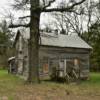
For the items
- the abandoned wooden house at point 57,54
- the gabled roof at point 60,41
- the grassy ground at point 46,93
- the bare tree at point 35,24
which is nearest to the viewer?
the grassy ground at point 46,93

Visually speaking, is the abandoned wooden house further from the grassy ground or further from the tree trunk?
the grassy ground

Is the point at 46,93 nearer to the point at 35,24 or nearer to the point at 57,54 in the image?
the point at 35,24

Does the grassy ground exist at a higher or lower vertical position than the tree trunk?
lower

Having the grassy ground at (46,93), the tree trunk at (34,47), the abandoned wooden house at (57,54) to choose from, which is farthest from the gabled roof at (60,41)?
the grassy ground at (46,93)

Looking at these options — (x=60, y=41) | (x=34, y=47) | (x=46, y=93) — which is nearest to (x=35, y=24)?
(x=34, y=47)

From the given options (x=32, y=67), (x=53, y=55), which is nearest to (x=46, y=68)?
(x=53, y=55)

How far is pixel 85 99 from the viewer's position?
43.0ft

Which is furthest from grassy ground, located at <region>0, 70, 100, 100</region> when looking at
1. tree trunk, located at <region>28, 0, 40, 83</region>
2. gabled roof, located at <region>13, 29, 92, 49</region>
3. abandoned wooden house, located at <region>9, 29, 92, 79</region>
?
gabled roof, located at <region>13, 29, 92, 49</region>

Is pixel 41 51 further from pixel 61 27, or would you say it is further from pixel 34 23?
pixel 61 27

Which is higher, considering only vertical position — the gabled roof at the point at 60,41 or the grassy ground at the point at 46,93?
the gabled roof at the point at 60,41

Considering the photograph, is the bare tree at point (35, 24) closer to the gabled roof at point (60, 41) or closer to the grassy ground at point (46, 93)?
the grassy ground at point (46, 93)

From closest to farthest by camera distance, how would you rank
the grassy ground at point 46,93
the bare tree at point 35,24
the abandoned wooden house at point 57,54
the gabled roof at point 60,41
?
the grassy ground at point 46,93 < the bare tree at point 35,24 < the abandoned wooden house at point 57,54 < the gabled roof at point 60,41

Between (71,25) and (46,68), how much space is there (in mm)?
28355

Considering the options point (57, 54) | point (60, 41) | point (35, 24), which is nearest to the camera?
point (35, 24)
